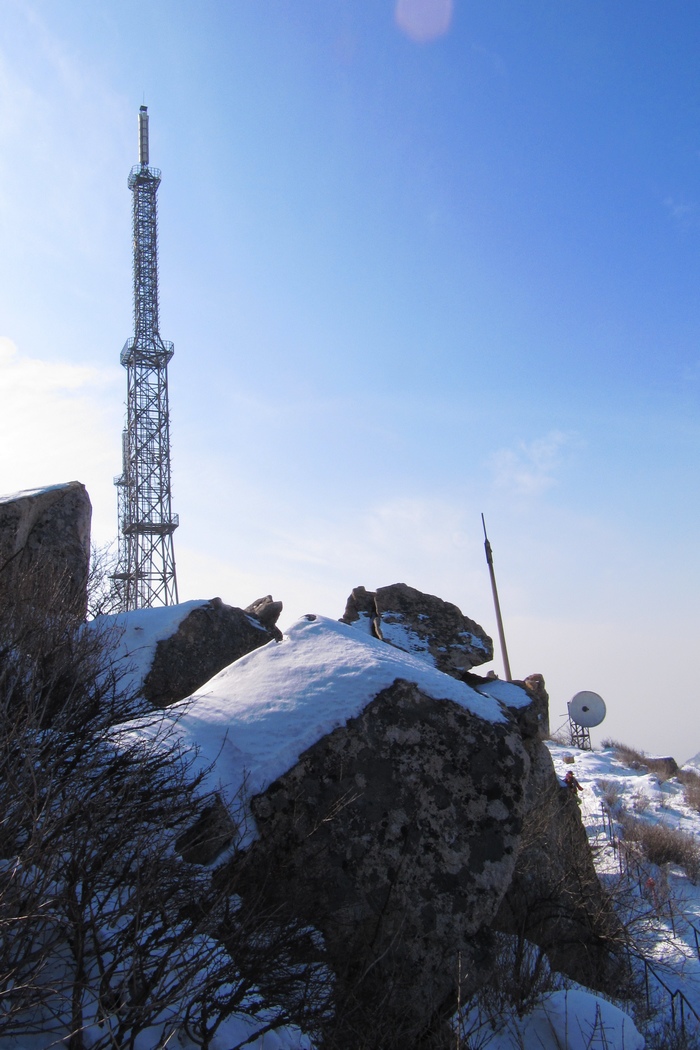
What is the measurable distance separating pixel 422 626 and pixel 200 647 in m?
2.77

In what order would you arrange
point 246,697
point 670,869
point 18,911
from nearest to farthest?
1. point 18,911
2. point 246,697
3. point 670,869

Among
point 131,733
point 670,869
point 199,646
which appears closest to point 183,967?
point 131,733

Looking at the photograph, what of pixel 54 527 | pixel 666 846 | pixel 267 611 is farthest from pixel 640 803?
pixel 54 527

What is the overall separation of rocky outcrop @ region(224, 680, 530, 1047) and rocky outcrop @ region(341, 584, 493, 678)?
4401mm

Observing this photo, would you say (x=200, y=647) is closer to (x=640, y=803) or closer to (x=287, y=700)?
(x=287, y=700)

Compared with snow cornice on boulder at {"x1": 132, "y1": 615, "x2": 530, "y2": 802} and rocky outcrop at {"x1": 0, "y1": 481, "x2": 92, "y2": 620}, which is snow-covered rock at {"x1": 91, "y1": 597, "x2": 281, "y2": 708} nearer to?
→ rocky outcrop at {"x1": 0, "y1": 481, "x2": 92, "y2": 620}

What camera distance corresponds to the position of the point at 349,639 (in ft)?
17.8

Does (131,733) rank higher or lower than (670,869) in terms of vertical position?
higher

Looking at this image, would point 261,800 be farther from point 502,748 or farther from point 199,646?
point 199,646

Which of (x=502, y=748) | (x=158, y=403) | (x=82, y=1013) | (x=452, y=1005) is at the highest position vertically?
(x=158, y=403)

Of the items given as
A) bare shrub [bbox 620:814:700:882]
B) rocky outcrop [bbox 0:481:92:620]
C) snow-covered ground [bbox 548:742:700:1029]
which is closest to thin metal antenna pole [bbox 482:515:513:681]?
snow-covered ground [bbox 548:742:700:1029]

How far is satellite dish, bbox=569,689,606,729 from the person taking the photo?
67.5 feet

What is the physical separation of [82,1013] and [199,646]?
674cm

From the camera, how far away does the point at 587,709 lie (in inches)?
818
